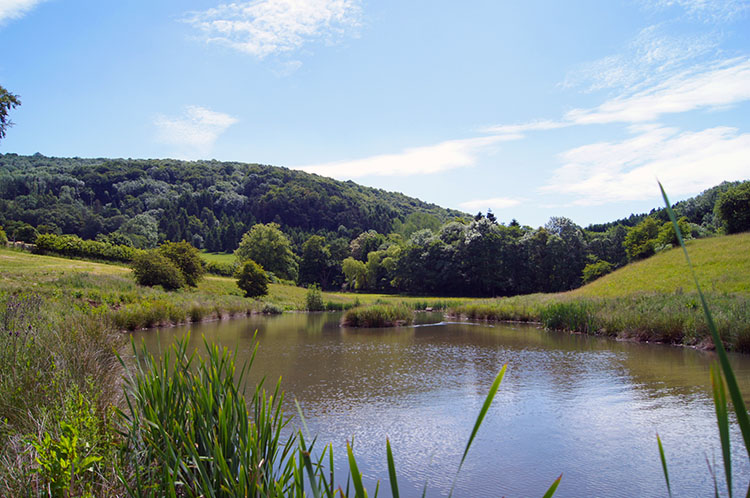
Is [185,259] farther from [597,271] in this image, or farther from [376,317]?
[597,271]

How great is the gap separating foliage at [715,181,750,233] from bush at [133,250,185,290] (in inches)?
1440

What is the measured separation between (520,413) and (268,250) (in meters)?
60.1

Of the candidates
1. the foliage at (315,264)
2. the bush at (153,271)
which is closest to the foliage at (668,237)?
the bush at (153,271)

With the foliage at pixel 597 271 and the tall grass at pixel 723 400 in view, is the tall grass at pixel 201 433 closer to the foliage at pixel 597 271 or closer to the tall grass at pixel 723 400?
the tall grass at pixel 723 400

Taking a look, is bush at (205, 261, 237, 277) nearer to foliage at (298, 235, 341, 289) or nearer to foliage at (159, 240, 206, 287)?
foliage at (159, 240, 206, 287)

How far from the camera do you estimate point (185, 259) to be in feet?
124

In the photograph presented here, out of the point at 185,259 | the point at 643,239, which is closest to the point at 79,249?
the point at 185,259

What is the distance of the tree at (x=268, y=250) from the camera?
6625 centimetres

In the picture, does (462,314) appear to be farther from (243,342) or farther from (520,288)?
(520,288)

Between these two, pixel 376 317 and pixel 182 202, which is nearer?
pixel 376 317

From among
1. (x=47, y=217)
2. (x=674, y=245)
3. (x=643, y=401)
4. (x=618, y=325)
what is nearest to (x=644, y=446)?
(x=643, y=401)

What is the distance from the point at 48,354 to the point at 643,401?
9443 mm

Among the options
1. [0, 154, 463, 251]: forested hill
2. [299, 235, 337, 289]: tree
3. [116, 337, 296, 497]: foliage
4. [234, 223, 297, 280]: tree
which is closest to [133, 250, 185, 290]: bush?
[116, 337, 296, 497]: foliage

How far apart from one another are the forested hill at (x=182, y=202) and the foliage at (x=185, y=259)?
1798 inches
